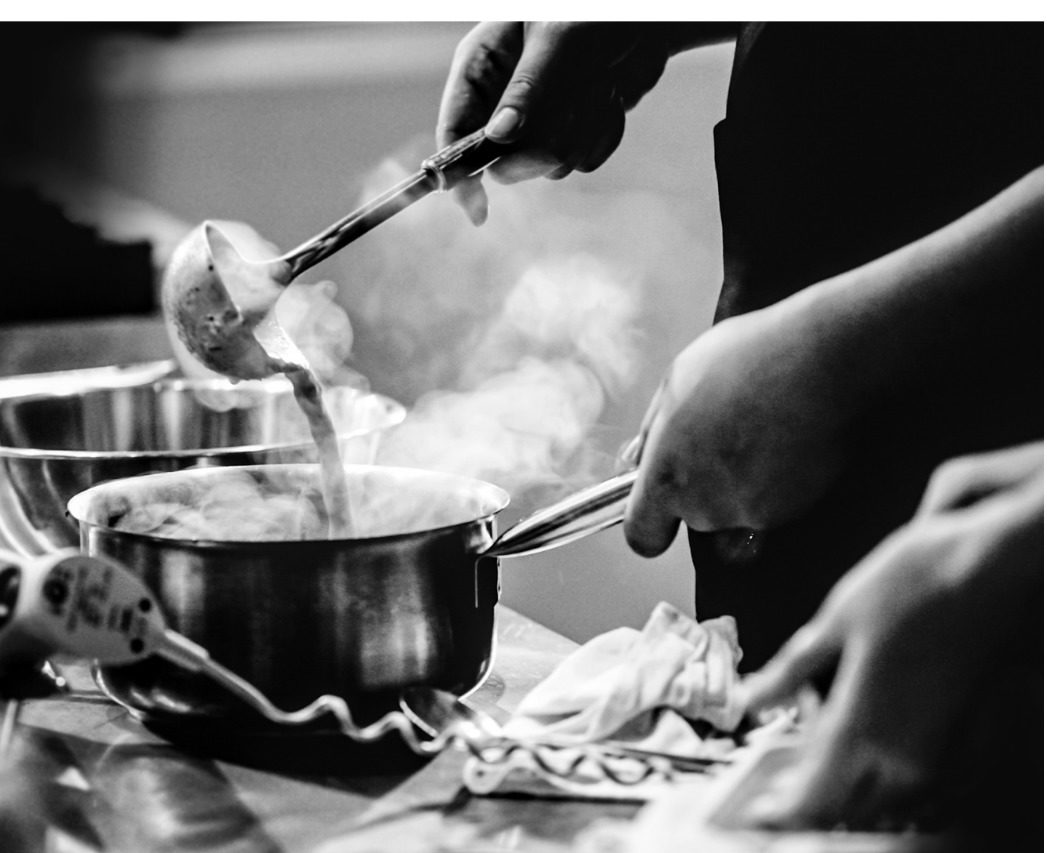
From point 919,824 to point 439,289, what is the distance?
3.89ft

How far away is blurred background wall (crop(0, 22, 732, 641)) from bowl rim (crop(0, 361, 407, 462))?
0.67 ft

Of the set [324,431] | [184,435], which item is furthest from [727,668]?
[184,435]

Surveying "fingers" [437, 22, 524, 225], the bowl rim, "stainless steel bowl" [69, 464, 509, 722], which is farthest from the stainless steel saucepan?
"fingers" [437, 22, 524, 225]

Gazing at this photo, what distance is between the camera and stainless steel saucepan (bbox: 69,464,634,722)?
0.81 meters

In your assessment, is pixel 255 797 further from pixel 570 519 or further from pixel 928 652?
pixel 928 652

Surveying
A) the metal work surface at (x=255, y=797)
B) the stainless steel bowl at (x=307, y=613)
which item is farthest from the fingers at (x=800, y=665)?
the stainless steel bowl at (x=307, y=613)

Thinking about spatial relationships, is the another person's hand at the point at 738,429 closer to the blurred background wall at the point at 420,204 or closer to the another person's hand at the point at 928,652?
the another person's hand at the point at 928,652

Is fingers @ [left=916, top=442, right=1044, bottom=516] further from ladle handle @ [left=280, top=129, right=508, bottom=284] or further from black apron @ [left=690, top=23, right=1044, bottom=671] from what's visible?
ladle handle @ [left=280, top=129, right=508, bottom=284]

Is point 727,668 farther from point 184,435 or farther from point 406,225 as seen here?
point 406,225

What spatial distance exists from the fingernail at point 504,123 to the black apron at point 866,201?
23 cm

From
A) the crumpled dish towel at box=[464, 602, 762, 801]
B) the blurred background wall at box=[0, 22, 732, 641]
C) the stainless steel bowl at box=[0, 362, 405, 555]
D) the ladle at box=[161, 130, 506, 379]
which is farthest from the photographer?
the blurred background wall at box=[0, 22, 732, 641]

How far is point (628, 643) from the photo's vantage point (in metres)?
0.89

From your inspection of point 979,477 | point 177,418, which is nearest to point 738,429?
point 979,477

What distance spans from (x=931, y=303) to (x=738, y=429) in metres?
0.16
